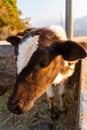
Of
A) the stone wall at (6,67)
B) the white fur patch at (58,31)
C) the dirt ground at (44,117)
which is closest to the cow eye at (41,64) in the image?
the white fur patch at (58,31)

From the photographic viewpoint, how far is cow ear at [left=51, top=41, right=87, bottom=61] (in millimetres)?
3737

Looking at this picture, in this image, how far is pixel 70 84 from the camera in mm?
5410

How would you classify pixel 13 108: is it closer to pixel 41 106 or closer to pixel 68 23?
pixel 41 106

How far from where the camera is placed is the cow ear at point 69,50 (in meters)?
3.74

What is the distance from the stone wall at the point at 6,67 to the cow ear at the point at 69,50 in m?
1.91

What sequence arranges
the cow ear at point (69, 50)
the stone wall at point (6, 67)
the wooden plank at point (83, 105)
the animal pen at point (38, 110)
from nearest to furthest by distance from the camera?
1. the wooden plank at point (83, 105)
2. the cow ear at point (69, 50)
3. the animal pen at point (38, 110)
4. the stone wall at point (6, 67)

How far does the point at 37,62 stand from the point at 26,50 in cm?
19

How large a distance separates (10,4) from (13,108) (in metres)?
6.09

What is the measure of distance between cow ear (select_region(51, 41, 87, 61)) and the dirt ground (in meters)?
1.10

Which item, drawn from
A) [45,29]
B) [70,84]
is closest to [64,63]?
[45,29]

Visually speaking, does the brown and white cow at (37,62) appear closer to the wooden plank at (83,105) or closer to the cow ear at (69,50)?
the cow ear at (69,50)

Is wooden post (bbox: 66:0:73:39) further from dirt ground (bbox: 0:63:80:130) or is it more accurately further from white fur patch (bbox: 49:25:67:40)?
white fur patch (bbox: 49:25:67:40)

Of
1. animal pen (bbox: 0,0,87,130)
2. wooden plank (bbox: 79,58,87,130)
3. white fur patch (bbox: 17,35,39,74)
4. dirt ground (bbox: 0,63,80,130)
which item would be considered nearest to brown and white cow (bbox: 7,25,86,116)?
white fur patch (bbox: 17,35,39,74)

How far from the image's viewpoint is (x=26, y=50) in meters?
3.76
